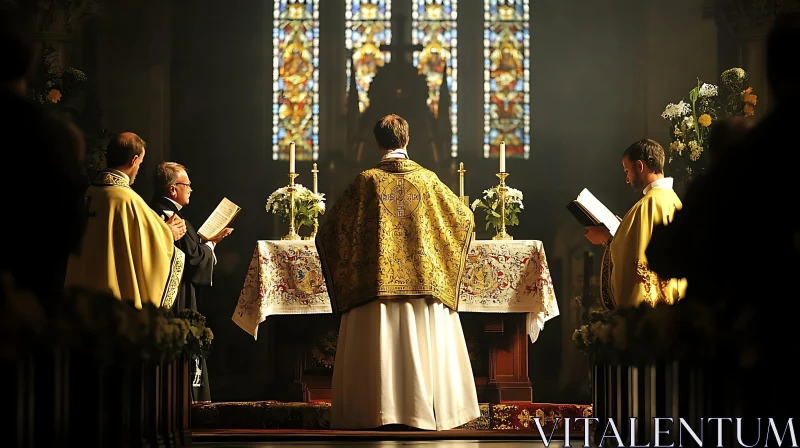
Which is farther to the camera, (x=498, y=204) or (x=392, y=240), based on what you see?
(x=498, y=204)

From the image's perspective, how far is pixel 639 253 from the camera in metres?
6.06

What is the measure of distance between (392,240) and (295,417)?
1.49 m

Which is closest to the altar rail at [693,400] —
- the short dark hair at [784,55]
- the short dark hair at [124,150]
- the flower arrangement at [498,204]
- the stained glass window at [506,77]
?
the short dark hair at [784,55]

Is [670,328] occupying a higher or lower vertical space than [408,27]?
lower

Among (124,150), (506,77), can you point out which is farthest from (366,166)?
(124,150)

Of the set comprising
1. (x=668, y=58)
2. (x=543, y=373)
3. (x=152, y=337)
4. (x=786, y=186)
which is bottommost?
(x=543, y=373)

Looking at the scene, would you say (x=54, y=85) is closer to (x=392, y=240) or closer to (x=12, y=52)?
(x=392, y=240)

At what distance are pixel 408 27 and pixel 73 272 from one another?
533 cm

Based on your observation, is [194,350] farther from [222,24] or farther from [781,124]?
[222,24]

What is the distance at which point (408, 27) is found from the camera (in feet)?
33.8

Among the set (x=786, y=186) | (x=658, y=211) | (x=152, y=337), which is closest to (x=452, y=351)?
(x=658, y=211)

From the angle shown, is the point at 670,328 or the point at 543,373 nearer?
the point at 670,328

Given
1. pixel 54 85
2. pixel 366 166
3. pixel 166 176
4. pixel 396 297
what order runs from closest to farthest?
1. pixel 396 297
2. pixel 166 176
3. pixel 54 85
4. pixel 366 166

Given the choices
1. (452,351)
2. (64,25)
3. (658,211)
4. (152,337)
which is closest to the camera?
(152,337)
